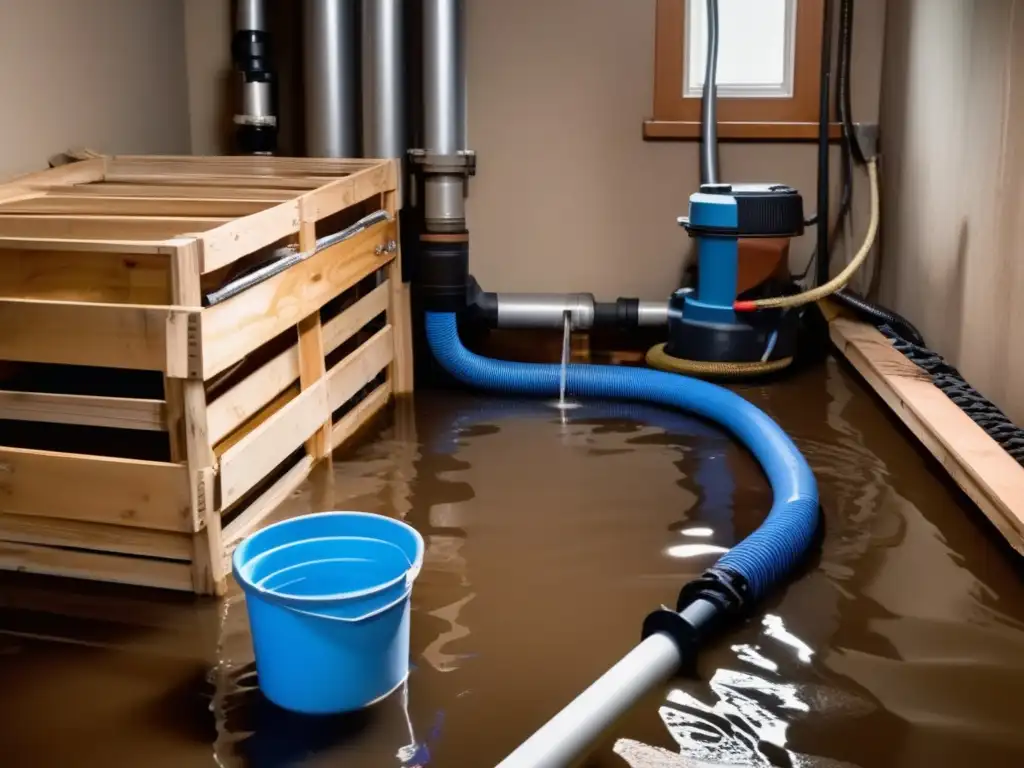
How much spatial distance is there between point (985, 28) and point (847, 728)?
5.95ft

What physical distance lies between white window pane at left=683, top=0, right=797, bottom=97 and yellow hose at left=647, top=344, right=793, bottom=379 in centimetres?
85

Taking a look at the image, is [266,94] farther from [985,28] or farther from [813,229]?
[985,28]

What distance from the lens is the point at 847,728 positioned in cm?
138

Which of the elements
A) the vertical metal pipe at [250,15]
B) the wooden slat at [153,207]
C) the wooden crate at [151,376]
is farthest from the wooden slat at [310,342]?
the vertical metal pipe at [250,15]

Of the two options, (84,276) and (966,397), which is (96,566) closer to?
(84,276)

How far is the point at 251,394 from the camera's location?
6.34 ft

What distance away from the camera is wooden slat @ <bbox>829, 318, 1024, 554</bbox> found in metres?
1.91

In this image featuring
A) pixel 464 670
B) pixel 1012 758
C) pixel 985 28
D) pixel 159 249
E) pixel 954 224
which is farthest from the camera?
pixel 954 224

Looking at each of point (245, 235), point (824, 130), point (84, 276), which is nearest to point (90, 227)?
point (84, 276)

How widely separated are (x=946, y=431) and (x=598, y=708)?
4.25ft

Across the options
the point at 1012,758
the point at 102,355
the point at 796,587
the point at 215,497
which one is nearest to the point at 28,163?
the point at 102,355

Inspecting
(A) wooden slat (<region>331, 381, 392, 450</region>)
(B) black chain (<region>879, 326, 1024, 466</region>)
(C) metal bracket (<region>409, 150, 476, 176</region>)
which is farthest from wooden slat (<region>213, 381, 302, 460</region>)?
(B) black chain (<region>879, 326, 1024, 466</region>)

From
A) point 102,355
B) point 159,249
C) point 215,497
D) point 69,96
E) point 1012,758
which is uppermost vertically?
point 69,96

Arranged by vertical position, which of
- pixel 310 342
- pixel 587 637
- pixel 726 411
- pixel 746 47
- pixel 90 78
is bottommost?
pixel 587 637
